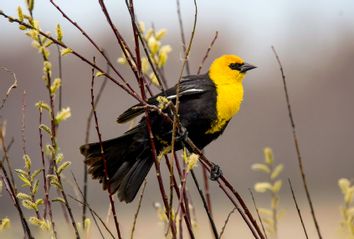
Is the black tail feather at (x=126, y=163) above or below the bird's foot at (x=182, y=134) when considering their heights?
below

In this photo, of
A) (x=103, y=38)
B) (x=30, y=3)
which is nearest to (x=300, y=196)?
(x=103, y=38)

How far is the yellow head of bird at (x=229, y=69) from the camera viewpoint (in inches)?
178

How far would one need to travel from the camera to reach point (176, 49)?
31.0 m

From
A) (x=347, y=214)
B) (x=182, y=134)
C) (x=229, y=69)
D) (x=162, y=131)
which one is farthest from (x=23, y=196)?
(x=229, y=69)

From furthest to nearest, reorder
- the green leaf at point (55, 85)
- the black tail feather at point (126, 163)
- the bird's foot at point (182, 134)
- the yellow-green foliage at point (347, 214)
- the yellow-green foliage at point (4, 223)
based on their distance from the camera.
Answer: the black tail feather at point (126, 163) < the bird's foot at point (182, 134) < the yellow-green foliage at point (347, 214) < the green leaf at point (55, 85) < the yellow-green foliage at point (4, 223)

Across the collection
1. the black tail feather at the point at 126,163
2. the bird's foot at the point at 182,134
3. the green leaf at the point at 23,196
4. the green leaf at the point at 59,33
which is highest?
the green leaf at the point at 59,33

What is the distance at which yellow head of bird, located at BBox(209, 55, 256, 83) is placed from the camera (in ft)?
14.8

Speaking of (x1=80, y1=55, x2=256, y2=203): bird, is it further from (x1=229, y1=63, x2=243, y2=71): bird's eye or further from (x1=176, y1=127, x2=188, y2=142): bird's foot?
(x1=229, y1=63, x2=243, y2=71): bird's eye

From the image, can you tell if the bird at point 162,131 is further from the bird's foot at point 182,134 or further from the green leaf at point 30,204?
the green leaf at point 30,204

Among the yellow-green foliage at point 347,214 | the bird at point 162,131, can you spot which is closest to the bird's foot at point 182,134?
the bird at point 162,131

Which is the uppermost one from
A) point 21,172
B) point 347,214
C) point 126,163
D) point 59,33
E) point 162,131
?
point 59,33

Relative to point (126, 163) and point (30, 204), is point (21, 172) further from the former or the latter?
point (126, 163)

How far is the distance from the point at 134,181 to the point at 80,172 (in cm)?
2089

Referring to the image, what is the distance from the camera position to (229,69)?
4.64 metres
